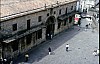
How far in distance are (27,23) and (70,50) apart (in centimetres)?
816

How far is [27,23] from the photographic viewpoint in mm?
39625

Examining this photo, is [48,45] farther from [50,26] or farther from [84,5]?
[84,5]

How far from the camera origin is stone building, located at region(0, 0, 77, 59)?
35.1m

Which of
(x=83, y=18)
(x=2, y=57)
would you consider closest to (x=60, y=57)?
(x=2, y=57)

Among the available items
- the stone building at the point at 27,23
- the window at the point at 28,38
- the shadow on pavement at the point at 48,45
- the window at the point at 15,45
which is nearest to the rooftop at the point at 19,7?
the stone building at the point at 27,23

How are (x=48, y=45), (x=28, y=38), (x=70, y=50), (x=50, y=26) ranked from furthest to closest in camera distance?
1. (x=50, y=26)
2. (x=48, y=45)
3. (x=70, y=50)
4. (x=28, y=38)

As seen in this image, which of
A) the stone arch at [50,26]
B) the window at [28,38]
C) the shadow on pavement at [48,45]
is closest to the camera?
the shadow on pavement at [48,45]

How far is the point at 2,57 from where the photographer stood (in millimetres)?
34812

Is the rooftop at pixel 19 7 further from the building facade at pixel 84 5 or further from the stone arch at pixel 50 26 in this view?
the building facade at pixel 84 5

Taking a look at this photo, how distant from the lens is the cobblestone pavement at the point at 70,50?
36.6m

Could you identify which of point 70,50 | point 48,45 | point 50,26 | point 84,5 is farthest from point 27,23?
point 84,5

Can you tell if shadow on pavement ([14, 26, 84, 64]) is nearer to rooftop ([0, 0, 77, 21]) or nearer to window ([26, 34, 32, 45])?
window ([26, 34, 32, 45])

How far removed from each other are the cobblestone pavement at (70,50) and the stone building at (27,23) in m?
1.60

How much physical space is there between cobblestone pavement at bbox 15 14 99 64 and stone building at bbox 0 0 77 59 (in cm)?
160
